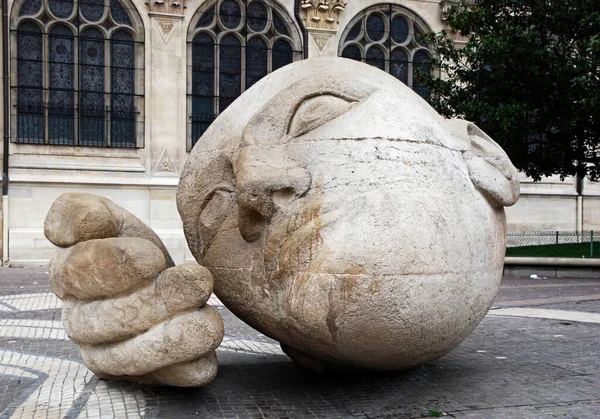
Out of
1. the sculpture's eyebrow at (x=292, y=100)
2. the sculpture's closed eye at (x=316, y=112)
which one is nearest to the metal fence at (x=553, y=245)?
the sculpture's eyebrow at (x=292, y=100)

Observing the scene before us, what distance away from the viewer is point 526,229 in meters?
24.6

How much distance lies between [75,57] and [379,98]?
56.7ft

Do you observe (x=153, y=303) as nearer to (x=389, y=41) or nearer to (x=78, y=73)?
(x=78, y=73)

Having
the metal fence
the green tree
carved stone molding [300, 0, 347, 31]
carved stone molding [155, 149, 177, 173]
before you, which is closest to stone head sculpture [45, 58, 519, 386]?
the green tree

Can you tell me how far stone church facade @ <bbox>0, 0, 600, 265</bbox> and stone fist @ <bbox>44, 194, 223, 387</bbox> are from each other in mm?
14543

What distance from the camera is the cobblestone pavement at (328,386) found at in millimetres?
5123

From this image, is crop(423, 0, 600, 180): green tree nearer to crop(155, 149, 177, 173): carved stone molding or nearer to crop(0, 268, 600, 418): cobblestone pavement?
crop(155, 149, 177, 173): carved stone molding

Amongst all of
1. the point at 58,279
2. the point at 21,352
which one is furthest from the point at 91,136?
the point at 58,279

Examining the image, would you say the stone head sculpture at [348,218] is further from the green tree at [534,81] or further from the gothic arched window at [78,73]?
the gothic arched window at [78,73]

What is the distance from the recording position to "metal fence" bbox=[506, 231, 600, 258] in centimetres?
1897

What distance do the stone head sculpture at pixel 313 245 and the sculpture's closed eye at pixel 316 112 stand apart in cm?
1

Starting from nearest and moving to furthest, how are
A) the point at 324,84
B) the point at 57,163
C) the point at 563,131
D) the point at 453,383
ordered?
1. the point at 324,84
2. the point at 453,383
3. the point at 563,131
4. the point at 57,163

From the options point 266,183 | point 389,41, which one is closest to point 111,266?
point 266,183

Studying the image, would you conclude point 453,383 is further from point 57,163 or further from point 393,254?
point 57,163
